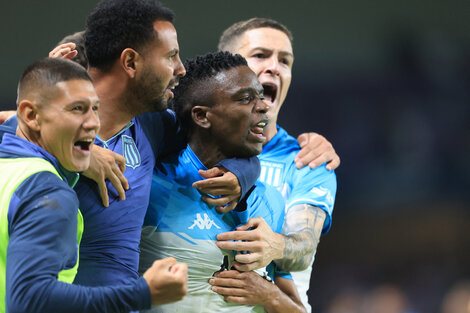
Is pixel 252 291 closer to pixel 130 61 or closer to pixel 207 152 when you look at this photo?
pixel 207 152

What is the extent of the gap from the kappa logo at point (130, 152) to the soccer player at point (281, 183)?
43 centimetres

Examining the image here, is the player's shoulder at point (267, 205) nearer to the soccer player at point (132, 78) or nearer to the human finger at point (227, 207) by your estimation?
the human finger at point (227, 207)

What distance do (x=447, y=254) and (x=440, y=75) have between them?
2.21 m

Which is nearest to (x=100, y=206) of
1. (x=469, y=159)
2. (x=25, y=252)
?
(x=25, y=252)

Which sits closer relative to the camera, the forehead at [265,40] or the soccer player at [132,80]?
the soccer player at [132,80]

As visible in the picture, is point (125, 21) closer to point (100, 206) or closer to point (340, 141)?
point (100, 206)

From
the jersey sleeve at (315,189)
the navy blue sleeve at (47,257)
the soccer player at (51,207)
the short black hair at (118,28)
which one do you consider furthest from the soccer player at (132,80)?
the jersey sleeve at (315,189)

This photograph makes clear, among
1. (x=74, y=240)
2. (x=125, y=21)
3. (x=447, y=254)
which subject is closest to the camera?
(x=74, y=240)

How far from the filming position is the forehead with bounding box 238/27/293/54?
362 centimetres

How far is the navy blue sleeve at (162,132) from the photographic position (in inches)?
95.0

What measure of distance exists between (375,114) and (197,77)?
549cm

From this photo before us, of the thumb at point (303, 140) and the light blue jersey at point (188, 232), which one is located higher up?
the thumb at point (303, 140)

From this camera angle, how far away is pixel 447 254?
718cm

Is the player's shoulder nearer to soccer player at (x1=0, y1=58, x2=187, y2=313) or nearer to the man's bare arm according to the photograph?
the man's bare arm
